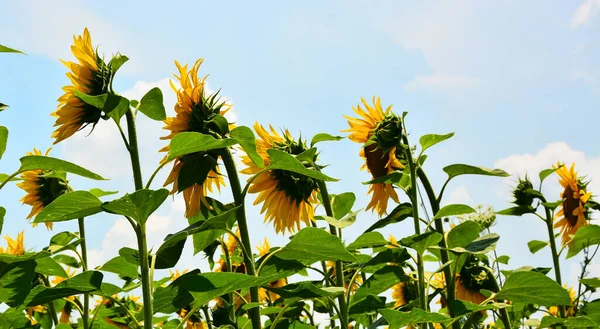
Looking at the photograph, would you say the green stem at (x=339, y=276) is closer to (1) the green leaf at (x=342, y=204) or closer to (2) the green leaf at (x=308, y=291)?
(1) the green leaf at (x=342, y=204)

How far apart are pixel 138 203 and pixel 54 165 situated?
0.33 metres

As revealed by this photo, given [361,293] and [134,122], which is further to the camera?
[361,293]

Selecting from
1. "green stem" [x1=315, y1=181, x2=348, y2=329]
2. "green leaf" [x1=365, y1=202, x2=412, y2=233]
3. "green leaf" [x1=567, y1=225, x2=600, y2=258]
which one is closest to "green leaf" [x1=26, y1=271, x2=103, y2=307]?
"green stem" [x1=315, y1=181, x2=348, y2=329]

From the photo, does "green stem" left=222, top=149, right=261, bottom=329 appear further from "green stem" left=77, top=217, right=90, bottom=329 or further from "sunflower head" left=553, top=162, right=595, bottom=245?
"sunflower head" left=553, top=162, right=595, bottom=245

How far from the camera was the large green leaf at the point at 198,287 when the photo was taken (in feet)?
4.24

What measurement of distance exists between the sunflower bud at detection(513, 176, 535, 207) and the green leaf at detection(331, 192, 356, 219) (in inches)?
44.7

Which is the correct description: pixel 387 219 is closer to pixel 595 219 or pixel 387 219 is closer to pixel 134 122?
pixel 134 122

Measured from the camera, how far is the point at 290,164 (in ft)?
5.05

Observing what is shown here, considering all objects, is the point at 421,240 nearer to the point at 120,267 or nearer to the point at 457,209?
the point at 457,209

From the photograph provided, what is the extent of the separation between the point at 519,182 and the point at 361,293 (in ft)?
4.44

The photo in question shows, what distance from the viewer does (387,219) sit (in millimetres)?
2006

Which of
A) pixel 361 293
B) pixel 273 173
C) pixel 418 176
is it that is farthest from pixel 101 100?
pixel 418 176

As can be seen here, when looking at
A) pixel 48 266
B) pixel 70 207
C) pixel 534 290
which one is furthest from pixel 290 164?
pixel 534 290

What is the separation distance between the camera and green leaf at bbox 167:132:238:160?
1.35 metres
